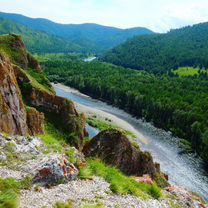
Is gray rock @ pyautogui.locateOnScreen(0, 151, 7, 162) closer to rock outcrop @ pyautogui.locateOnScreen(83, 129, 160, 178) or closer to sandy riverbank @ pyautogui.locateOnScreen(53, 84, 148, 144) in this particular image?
rock outcrop @ pyautogui.locateOnScreen(83, 129, 160, 178)

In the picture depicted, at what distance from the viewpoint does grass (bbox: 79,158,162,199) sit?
81.4 feet

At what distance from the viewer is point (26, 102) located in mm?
64500

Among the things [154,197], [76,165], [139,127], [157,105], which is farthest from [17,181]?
[157,105]

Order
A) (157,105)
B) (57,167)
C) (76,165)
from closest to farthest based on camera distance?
(57,167) → (76,165) → (157,105)

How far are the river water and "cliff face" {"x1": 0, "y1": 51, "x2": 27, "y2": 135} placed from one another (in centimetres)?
4633

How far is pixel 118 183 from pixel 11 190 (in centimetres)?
846

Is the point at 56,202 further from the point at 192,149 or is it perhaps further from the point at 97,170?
the point at 192,149

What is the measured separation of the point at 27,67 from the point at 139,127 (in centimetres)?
6377

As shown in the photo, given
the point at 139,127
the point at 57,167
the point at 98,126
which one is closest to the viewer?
the point at 57,167

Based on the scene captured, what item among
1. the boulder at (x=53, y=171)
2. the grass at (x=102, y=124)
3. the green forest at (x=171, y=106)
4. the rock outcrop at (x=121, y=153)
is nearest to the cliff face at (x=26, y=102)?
the rock outcrop at (x=121, y=153)

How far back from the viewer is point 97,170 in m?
26.6

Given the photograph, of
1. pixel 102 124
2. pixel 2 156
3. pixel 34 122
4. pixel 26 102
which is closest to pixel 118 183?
pixel 2 156

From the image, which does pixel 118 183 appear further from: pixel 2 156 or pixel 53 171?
pixel 2 156

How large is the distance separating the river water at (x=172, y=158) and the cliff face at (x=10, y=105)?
46.3 m
